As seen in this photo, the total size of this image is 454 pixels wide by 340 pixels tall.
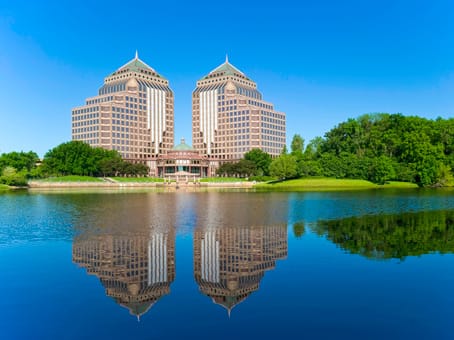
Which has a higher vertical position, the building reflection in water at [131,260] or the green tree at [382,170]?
the green tree at [382,170]

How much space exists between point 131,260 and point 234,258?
18.1 ft

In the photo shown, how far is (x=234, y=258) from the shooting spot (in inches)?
859

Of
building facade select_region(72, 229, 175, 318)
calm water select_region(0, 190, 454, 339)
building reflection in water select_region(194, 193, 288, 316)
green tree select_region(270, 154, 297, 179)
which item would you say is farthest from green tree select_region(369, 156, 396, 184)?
building facade select_region(72, 229, 175, 318)

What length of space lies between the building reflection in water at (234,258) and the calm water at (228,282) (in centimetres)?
7

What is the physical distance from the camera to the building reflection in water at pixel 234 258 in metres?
16.6

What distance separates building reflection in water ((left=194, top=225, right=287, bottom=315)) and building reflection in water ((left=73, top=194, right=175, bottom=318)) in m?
1.79

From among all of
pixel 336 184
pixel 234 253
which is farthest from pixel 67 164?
pixel 234 253

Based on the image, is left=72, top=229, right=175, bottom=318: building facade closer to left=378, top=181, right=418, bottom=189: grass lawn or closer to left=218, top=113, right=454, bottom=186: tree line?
left=378, top=181, right=418, bottom=189: grass lawn

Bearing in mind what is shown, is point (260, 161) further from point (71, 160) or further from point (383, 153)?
point (71, 160)

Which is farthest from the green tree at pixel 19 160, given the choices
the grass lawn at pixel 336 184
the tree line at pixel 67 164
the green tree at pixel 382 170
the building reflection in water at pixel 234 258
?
the building reflection in water at pixel 234 258

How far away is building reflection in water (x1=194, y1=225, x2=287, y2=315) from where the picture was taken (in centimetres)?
1656

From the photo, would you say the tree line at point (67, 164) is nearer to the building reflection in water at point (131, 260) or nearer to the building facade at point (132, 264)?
the building reflection in water at point (131, 260)

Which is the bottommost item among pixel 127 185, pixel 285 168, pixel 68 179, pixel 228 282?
pixel 228 282

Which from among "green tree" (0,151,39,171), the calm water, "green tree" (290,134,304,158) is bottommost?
the calm water
